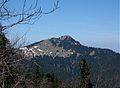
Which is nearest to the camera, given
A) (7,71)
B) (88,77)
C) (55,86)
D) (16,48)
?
(7,71)

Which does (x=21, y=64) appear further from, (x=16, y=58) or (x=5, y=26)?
(x=5, y=26)

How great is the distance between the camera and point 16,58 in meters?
4.91

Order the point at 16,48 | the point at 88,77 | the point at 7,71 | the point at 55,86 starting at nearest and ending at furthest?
the point at 7,71
the point at 16,48
the point at 88,77
the point at 55,86

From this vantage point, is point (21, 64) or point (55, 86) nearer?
point (21, 64)

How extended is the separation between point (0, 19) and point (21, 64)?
2.17ft

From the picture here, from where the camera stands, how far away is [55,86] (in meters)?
69.5

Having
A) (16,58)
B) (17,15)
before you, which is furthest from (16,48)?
(17,15)

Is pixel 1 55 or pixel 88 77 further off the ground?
pixel 1 55

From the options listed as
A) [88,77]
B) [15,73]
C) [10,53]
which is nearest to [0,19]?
[10,53]

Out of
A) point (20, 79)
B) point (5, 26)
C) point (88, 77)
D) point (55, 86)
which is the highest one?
point (5, 26)

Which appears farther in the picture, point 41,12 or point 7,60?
point 41,12

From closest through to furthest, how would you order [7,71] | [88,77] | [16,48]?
[7,71], [16,48], [88,77]

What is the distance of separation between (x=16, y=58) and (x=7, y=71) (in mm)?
299

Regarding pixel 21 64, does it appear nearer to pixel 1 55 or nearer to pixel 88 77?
pixel 1 55
